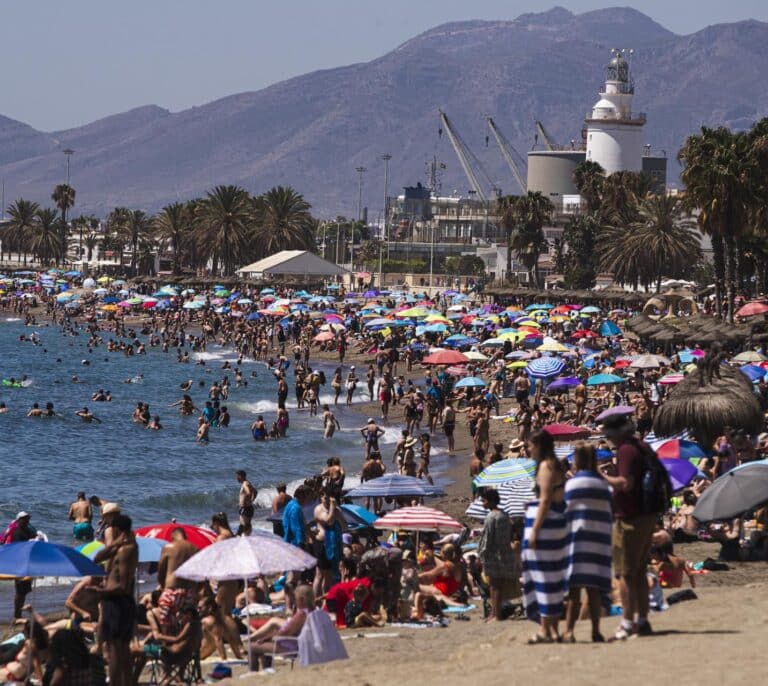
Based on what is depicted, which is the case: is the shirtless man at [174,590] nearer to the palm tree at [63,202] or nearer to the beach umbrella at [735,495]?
the beach umbrella at [735,495]

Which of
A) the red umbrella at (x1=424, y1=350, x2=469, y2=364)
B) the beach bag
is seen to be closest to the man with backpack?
the beach bag

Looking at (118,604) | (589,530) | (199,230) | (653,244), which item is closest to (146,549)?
(118,604)

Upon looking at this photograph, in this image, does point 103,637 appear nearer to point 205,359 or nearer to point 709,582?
point 709,582

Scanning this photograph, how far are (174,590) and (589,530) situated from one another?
3484 mm

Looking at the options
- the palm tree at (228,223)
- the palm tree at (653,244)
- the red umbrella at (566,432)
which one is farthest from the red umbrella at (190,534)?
the palm tree at (228,223)

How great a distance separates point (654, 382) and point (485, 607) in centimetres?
2056

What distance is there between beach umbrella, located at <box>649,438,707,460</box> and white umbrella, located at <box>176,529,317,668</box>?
730 centimetres

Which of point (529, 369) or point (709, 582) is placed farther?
point (529, 369)

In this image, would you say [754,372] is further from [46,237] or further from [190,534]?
[46,237]

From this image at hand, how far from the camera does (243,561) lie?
1051cm

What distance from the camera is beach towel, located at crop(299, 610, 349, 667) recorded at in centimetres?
1002

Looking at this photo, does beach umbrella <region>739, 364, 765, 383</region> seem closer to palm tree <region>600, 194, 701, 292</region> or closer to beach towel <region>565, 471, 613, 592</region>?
beach towel <region>565, 471, 613, 592</region>

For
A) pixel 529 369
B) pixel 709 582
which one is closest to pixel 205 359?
pixel 529 369

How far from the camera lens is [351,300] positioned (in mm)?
80625
